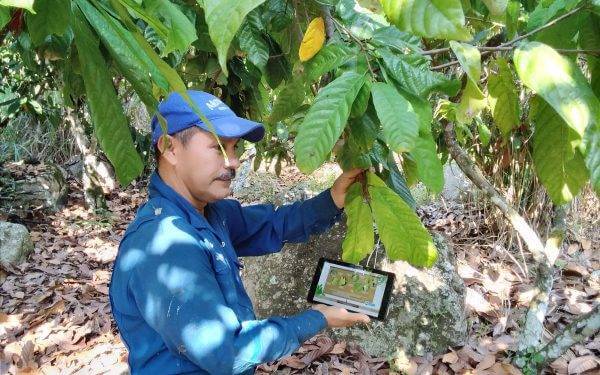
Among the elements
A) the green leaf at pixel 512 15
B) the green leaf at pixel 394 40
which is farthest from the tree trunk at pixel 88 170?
the green leaf at pixel 512 15

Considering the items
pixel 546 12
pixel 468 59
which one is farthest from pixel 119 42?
pixel 546 12

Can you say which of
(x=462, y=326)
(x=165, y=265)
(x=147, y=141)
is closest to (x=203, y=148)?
(x=165, y=265)

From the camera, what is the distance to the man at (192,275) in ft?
3.73

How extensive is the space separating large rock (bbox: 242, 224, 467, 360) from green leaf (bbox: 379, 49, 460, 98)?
5.66ft

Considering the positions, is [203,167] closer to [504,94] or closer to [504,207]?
[504,94]

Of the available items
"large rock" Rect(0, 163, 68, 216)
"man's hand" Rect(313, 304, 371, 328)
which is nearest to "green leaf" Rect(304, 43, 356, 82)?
"man's hand" Rect(313, 304, 371, 328)

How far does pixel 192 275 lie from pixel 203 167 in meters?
0.29

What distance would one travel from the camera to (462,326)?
95.7 inches

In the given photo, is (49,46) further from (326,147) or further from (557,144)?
(557,144)

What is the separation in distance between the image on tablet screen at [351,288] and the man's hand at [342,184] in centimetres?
19

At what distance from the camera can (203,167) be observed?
1.32 meters

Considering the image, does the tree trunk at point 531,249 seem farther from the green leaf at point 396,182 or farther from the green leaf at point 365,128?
the green leaf at point 365,128

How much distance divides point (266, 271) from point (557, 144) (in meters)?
1.99

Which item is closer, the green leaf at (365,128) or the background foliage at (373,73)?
the background foliage at (373,73)
